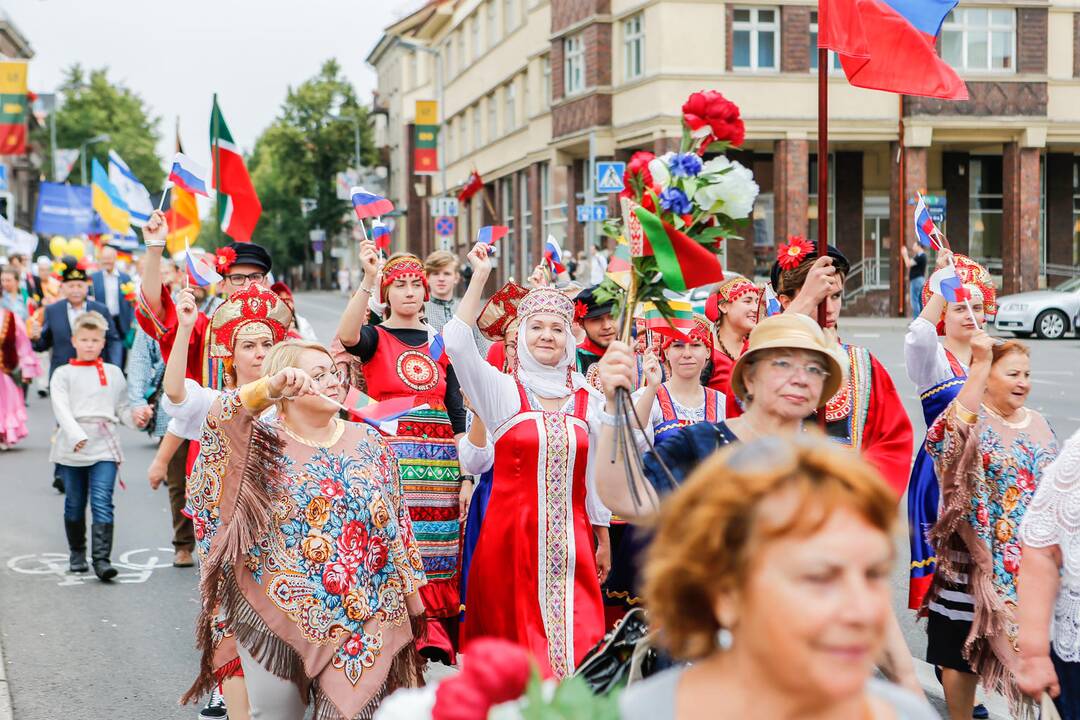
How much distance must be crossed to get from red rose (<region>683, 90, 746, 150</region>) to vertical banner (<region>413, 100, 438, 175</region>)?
128 feet

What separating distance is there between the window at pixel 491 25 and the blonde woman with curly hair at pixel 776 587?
52.5 m

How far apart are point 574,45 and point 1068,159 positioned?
15175 millimetres

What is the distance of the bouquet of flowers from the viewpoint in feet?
6.47

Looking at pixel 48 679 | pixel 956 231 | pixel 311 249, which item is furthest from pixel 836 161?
pixel 311 249

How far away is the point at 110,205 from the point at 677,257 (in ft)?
44.8

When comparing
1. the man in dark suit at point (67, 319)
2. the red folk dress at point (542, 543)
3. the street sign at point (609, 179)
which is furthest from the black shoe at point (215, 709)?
the street sign at point (609, 179)

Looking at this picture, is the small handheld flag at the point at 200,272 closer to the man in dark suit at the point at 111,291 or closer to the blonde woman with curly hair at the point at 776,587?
the blonde woman with curly hair at the point at 776,587

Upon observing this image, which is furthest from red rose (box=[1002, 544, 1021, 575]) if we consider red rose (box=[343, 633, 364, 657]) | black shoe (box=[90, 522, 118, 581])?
black shoe (box=[90, 522, 118, 581])

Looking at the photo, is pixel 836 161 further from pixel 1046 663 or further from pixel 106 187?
pixel 1046 663

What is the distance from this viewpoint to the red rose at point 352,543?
4.43m

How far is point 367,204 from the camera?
24.6ft

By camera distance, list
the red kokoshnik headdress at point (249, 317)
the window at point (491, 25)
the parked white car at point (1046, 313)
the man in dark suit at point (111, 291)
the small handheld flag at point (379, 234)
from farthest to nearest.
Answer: the window at point (491, 25) → the parked white car at point (1046, 313) → the man in dark suit at point (111, 291) → the small handheld flag at point (379, 234) → the red kokoshnik headdress at point (249, 317)

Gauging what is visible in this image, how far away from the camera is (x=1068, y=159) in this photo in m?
39.9

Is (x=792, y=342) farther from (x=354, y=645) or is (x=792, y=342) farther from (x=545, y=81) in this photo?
(x=545, y=81)
